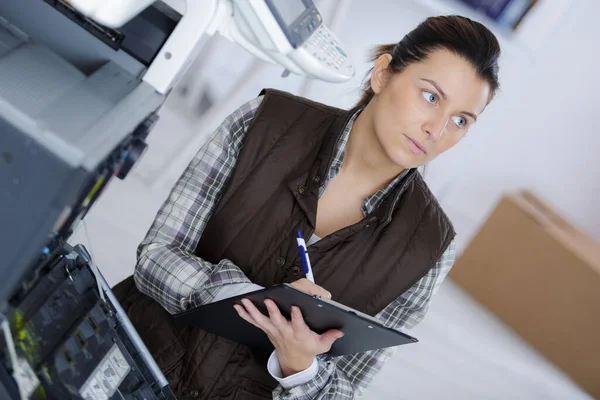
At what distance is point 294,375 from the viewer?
0.91 metres

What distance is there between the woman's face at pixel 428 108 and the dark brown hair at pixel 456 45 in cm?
1

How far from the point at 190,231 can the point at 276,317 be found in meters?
0.30

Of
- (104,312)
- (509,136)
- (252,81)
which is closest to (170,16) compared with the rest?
(104,312)

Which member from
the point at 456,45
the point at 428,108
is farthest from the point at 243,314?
the point at 456,45

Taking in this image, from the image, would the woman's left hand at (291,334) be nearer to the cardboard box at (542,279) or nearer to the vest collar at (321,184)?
the vest collar at (321,184)

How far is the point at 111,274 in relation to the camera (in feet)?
5.76

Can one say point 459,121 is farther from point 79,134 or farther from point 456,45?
point 79,134

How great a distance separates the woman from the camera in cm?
99

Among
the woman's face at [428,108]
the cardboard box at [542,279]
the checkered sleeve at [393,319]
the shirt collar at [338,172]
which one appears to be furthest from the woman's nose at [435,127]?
the cardboard box at [542,279]

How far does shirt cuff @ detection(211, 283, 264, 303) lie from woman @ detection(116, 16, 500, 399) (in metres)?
0.03

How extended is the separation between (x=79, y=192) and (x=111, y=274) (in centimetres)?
134

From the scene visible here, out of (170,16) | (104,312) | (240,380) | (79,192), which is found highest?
(170,16)

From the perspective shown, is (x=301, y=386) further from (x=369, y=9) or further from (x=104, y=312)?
(x=369, y=9)

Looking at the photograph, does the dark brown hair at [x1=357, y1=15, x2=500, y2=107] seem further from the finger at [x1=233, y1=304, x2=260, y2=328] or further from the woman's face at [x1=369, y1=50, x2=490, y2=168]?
the finger at [x1=233, y1=304, x2=260, y2=328]
